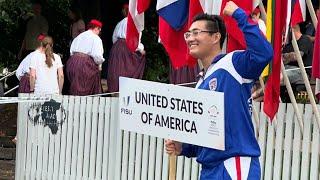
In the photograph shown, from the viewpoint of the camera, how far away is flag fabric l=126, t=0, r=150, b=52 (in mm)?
7805

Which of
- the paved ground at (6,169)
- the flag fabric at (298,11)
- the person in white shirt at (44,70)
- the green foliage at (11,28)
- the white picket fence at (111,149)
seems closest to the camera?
the white picket fence at (111,149)

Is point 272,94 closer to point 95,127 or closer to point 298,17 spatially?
point 298,17

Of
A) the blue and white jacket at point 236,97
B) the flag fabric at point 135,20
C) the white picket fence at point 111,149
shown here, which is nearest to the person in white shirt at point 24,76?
the white picket fence at point 111,149

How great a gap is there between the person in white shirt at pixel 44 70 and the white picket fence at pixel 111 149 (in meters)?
1.60

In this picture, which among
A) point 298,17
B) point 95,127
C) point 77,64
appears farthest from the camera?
point 77,64

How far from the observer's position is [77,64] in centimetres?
1123

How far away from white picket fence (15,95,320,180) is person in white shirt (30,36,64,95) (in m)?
1.60

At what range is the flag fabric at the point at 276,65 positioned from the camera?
639 cm

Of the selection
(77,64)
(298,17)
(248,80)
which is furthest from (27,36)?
(248,80)

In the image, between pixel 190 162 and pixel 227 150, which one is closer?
pixel 227 150

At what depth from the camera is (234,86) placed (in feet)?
13.6

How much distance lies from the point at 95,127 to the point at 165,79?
6197 mm

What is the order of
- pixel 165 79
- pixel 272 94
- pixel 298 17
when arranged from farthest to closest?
pixel 165 79, pixel 298 17, pixel 272 94

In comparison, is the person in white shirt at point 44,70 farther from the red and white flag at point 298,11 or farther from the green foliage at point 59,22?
the red and white flag at point 298,11
